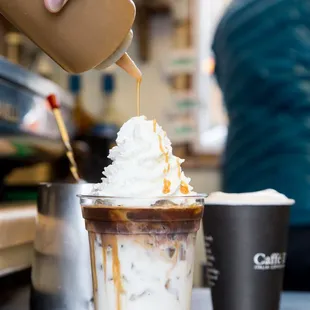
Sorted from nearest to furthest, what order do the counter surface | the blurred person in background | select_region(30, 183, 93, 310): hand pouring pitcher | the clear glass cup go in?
1. the clear glass cup
2. select_region(30, 183, 93, 310): hand pouring pitcher
3. the counter surface
4. the blurred person in background

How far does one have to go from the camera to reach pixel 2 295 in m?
1.01

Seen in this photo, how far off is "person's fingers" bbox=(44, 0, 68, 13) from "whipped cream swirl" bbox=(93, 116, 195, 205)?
163 millimetres

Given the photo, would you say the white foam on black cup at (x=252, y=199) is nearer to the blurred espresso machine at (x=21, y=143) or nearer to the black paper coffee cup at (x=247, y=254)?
the black paper coffee cup at (x=247, y=254)

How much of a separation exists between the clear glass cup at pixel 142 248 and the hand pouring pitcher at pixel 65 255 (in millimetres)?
110

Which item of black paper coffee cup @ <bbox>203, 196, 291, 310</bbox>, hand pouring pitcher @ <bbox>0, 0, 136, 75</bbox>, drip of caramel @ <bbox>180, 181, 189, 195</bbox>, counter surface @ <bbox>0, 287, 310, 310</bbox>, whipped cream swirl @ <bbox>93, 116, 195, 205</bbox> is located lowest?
counter surface @ <bbox>0, 287, 310, 310</bbox>

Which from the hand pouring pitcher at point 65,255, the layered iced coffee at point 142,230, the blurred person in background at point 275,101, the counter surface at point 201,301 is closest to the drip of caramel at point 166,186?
the layered iced coffee at point 142,230

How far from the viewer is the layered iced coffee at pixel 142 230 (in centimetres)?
67

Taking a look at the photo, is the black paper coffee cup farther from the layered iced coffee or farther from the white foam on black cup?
the layered iced coffee

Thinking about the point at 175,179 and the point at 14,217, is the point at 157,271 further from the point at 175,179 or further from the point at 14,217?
the point at 14,217

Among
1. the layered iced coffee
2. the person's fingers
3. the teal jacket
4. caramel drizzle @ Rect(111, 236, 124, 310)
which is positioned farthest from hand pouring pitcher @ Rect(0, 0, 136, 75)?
the teal jacket

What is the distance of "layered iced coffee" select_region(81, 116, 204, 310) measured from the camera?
67 cm

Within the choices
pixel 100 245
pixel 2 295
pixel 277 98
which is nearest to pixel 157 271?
pixel 100 245

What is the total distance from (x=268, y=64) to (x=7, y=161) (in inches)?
27.8

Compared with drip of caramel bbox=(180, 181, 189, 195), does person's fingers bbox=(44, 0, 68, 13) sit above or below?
above
